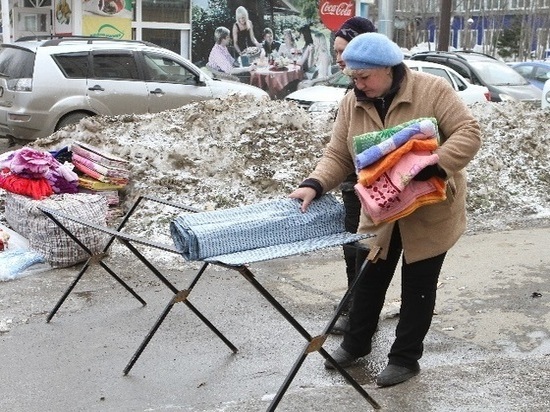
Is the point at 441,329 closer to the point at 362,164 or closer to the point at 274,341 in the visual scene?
the point at 274,341

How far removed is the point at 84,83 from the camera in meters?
12.5

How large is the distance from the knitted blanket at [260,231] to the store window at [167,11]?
62.4ft

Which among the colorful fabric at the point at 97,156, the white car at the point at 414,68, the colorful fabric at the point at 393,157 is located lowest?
the colorful fabric at the point at 97,156

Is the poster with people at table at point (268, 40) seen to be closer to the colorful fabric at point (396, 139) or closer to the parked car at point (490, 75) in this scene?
the parked car at point (490, 75)

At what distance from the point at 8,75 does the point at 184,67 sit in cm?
274

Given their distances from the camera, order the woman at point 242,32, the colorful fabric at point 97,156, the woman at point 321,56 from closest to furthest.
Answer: the colorful fabric at point 97,156
the woman at point 242,32
the woman at point 321,56

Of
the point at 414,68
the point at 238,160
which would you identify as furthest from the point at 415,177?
the point at 414,68

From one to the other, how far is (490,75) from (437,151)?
603 inches

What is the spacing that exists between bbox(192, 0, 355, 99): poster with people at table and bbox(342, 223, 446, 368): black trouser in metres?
18.9

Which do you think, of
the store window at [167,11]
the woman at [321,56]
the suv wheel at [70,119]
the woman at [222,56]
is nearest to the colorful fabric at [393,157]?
the suv wheel at [70,119]

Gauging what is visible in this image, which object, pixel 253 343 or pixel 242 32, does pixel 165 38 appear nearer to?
pixel 242 32

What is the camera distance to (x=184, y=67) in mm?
13586

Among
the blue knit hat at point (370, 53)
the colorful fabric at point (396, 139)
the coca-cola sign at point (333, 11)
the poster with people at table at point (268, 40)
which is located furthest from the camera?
the coca-cola sign at point (333, 11)

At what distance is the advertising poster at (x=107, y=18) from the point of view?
68.4ft
